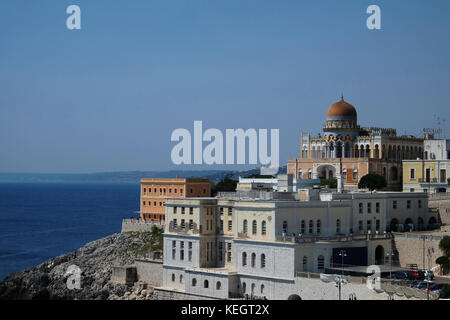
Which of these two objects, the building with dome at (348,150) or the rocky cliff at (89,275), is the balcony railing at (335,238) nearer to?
the rocky cliff at (89,275)

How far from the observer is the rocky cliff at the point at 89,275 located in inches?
2948

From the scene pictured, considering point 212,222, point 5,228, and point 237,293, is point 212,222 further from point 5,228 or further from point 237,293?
point 5,228

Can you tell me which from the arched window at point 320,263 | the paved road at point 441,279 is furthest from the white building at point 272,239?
the paved road at point 441,279

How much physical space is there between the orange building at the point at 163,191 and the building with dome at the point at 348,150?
39.0 feet

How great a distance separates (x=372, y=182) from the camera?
89.9 m

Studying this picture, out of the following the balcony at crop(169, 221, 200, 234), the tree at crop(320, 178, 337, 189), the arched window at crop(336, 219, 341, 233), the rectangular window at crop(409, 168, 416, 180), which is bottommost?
the balcony at crop(169, 221, 200, 234)

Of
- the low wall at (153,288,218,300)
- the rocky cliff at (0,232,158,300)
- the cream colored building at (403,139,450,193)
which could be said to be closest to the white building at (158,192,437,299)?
the low wall at (153,288,218,300)

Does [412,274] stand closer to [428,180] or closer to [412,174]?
[428,180]

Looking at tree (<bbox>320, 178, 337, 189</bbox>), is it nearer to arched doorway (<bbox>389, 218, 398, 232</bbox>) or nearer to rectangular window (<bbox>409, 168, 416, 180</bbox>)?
rectangular window (<bbox>409, 168, 416, 180</bbox>)

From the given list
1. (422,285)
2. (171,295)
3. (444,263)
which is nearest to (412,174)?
(444,263)

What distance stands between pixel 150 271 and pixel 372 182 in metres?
28.0

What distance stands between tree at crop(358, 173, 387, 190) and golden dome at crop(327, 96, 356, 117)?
37.7ft

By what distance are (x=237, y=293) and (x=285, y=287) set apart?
14.9 feet

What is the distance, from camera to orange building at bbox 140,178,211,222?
93438mm
